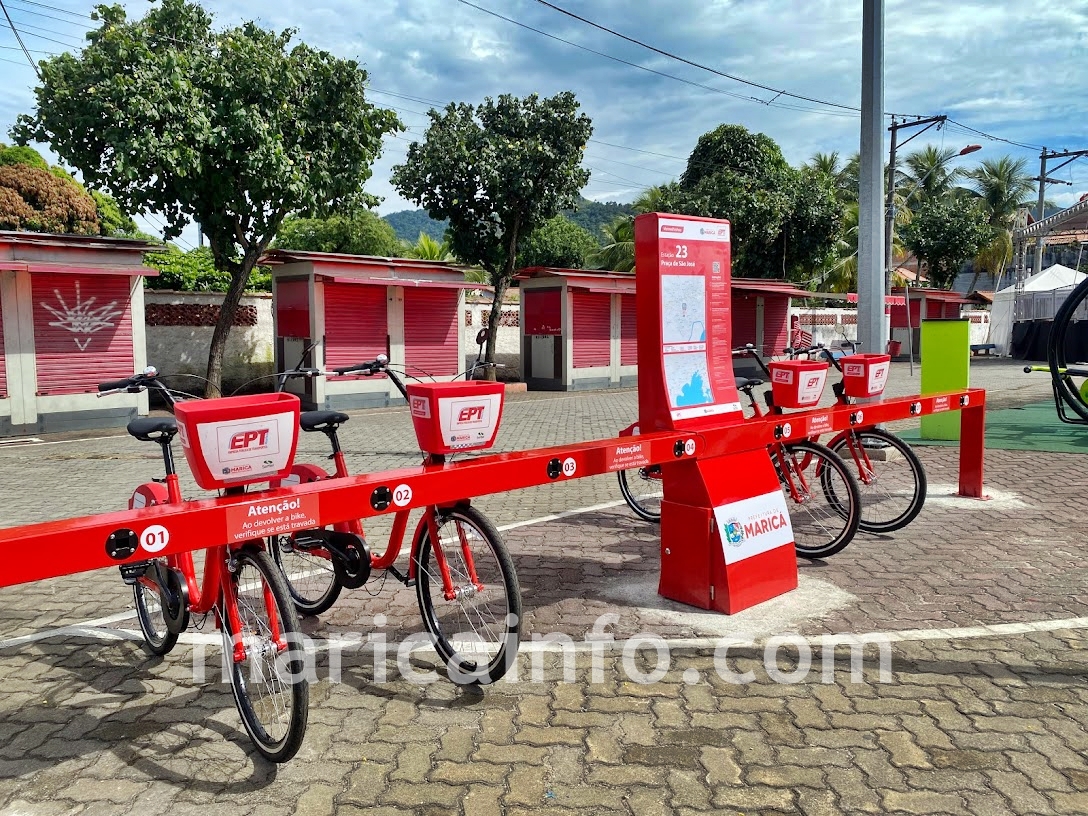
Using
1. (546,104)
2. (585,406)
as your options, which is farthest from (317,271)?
(546,104)

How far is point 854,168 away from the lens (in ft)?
133

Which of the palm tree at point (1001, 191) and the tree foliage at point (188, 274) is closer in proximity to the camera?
the tree foliage at point (188, 274)

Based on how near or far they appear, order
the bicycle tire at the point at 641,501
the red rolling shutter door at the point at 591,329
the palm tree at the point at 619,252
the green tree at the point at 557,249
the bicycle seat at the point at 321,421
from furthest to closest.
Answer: the green tree at the point at 557,249
the palm tree at the point at 619,252
the red rolling shutter door at the point at 591,329
the bicycle tire at the point at 641,501
the bicycle seat at the point at 321,421

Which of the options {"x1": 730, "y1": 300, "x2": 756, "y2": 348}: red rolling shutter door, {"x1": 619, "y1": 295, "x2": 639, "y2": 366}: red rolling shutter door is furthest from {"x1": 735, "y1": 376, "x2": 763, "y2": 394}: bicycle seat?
{"x1": 730, "y1": 300, "x2": 756, "y2": 348}: red rolling shutter door

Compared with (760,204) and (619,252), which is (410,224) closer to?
(619,252)

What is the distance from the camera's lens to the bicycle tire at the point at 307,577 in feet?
13.9

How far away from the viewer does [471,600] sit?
3723mm

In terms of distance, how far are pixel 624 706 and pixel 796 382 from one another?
8.61ft

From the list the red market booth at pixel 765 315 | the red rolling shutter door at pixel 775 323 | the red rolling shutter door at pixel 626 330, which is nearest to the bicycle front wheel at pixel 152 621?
the red rolling shutter door at pixel 626 330

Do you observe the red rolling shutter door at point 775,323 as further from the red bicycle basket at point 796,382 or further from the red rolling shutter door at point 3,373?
the red bicycle basket at point 796,382

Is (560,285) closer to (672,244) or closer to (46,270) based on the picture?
(46,270)

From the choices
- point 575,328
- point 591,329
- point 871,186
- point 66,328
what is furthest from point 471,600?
point 591,329

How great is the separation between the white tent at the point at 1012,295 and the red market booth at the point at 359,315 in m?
18.7

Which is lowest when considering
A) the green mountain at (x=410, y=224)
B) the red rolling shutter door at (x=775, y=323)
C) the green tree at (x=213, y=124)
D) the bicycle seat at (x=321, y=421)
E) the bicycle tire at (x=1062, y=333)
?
the bicycle seat at (x=321, y=421)
